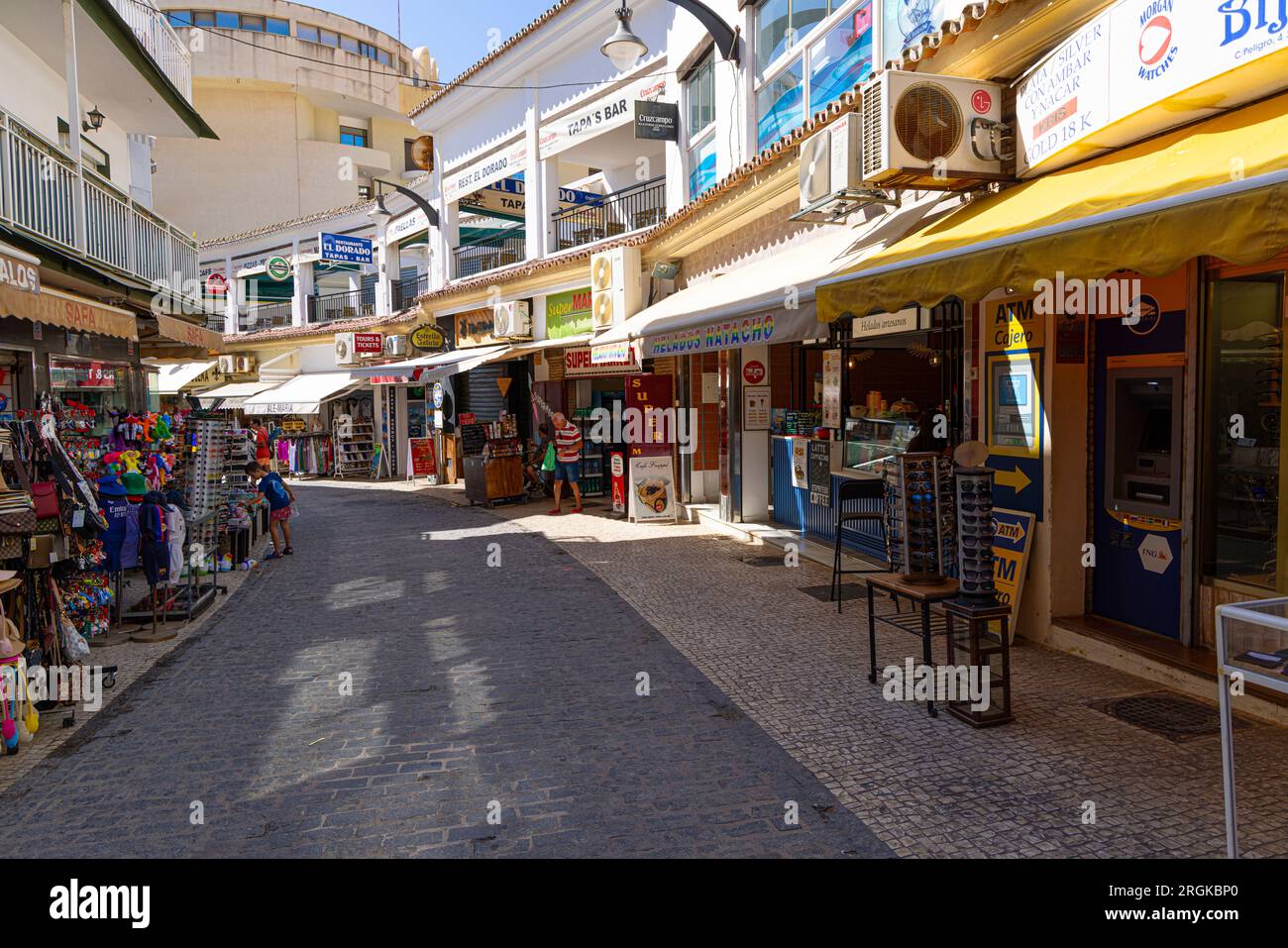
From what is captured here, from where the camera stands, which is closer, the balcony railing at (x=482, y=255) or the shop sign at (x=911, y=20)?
the shop sign at (x=911, y=20)

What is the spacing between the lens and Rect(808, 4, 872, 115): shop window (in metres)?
9.05

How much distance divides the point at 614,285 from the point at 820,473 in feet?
20.1

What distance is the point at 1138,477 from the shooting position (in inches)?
244

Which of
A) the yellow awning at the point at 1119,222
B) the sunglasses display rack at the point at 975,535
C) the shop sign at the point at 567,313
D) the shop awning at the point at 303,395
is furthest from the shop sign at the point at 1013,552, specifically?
the shop awning at the point at 303,395

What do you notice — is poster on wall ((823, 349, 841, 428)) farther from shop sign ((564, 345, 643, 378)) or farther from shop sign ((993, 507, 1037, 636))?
shop sign ((564, 345, 643, 378))

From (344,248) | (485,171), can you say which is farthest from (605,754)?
(344,248)

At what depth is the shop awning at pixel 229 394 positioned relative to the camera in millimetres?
27547

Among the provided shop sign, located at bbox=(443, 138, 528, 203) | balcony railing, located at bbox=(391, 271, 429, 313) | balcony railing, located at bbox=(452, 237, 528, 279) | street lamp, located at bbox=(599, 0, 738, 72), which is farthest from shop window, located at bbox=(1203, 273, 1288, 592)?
balcony railing, located at bbox=(391, 271, 429, 313)

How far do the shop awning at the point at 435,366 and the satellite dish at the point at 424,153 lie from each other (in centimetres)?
517

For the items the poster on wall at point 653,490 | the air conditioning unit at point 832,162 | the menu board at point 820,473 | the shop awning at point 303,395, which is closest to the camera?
the air conditioning unit at point 832,162

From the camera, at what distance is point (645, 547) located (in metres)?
11.7

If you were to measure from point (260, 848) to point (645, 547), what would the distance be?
26.7 feet

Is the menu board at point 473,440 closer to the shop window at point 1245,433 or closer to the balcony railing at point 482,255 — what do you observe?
the balcony railing at point 482,255
